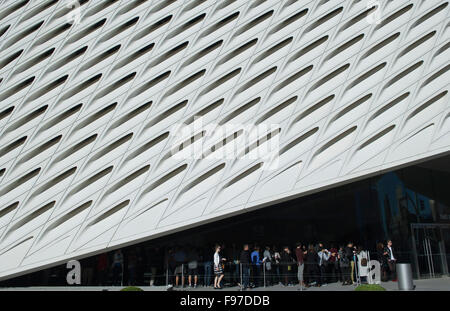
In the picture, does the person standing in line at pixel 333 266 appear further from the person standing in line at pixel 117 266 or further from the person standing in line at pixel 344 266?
the person standing in line at pixel 117 266

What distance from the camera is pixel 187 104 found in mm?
15609

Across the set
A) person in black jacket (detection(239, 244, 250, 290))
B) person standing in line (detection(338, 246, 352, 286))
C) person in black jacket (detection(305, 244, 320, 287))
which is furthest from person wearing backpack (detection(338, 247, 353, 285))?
person in black jacket (detection(239, 244, 250, 290))

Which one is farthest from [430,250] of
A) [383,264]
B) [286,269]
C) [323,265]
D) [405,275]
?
[405,275]

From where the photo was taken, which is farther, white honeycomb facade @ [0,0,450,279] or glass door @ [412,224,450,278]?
glass door @ [412,224,450,278]

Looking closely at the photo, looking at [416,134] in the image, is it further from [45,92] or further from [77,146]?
[45,92]

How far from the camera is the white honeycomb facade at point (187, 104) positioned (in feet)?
46.2

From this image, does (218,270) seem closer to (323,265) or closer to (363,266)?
(323,265)

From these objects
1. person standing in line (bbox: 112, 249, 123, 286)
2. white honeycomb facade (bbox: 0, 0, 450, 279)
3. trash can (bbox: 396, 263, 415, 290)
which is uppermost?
white honeycomb facade (bbox: 0, 0, 450, 279)

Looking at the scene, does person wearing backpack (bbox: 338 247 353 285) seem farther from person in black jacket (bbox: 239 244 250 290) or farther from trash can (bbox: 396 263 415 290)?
person in black jacket (bbox: 239 244 250 290)

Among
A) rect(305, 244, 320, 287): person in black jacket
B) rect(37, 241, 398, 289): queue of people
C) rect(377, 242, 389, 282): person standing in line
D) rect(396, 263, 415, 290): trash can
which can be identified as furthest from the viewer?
rect(377, 242, 389, 282): person standing in line

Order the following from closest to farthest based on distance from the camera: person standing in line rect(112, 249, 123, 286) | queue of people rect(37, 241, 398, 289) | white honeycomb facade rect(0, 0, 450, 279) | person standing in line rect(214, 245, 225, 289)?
person standing in line rect(214, 245, 225, 289)
queue of people rect(37, 241, 398, 289)
white honeycomb facade rect(0, 0, 450, 279)
person standing in line rect(112, 249, 123, 286)

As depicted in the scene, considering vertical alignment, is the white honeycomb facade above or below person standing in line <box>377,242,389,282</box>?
above

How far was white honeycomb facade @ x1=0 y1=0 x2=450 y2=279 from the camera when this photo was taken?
14.1 m

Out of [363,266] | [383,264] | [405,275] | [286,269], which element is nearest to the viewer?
[405,275]
